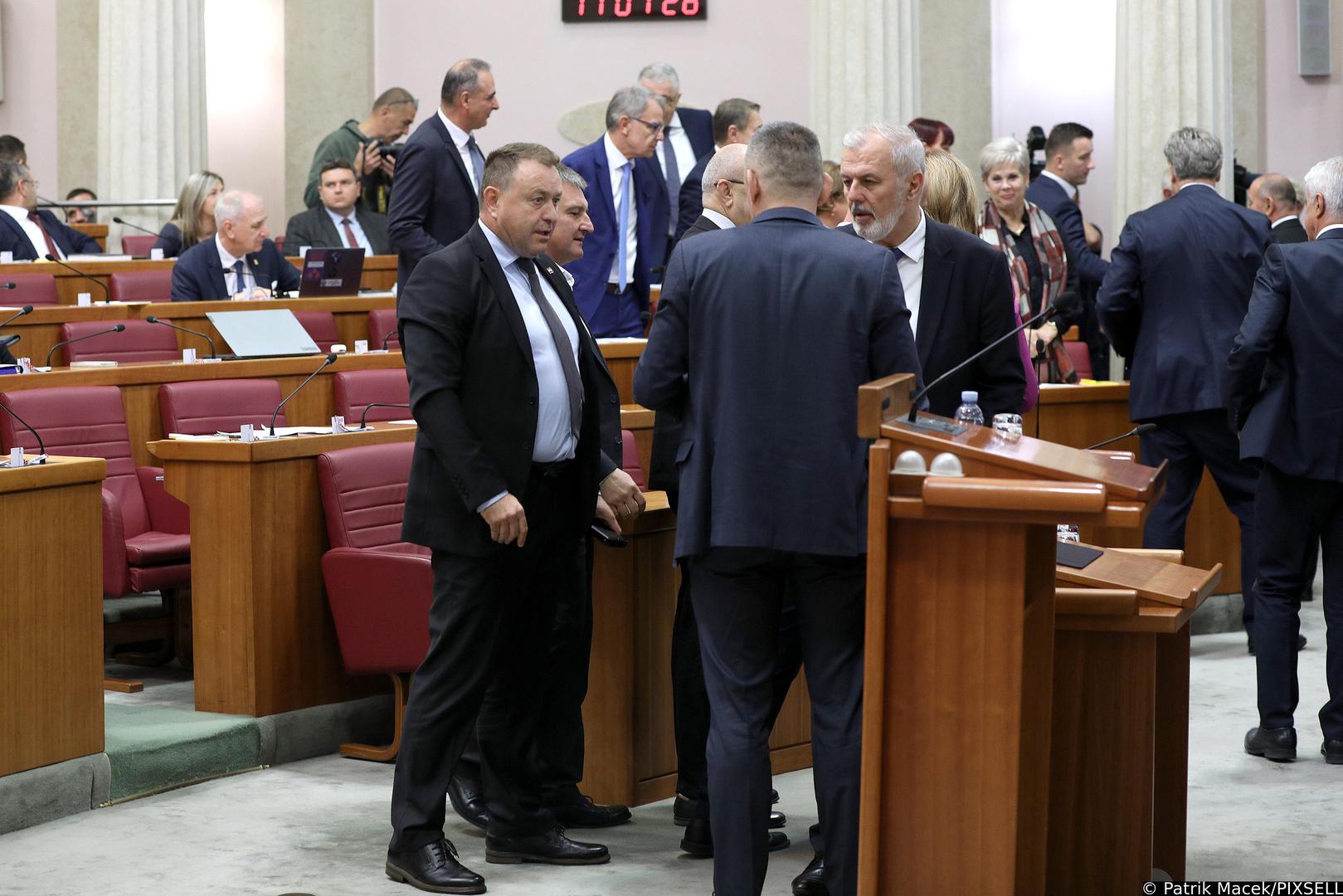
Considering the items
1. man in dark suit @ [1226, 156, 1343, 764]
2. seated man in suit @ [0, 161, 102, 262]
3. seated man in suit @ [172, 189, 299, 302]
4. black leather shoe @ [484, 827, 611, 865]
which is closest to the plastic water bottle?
black leather shoe @ [484, 827, 611, 865]

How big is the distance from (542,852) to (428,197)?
109 inches

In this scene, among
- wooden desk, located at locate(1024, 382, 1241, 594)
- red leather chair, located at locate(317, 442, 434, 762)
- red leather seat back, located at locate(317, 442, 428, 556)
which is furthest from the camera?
wooden desk, located at locate(1024, 382, 1241, 594)

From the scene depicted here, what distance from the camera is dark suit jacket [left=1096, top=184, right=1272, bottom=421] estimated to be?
5.24 m

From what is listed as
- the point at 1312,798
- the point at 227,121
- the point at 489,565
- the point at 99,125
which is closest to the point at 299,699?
the point at 489,565

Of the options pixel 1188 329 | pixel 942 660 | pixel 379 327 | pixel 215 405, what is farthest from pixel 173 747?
pixel 379 327

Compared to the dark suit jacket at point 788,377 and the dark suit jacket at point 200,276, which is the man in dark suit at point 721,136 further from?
the dark suit jacket at point 788,377

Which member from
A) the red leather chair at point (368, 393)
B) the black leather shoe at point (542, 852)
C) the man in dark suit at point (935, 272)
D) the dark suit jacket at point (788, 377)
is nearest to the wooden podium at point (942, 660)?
the dark suit jacket at point (788, 377)

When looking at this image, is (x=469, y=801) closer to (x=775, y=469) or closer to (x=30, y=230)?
(x=775, y=469)

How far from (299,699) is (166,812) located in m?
0.58

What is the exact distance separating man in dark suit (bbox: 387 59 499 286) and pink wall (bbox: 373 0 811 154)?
588 centimetres

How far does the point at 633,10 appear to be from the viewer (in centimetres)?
1174

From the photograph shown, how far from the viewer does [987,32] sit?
1123 cm

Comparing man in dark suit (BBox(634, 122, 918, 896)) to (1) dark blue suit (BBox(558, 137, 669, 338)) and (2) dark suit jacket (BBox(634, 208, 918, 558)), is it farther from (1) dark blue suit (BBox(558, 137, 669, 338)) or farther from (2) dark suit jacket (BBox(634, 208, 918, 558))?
(1) dark blue suit (BBox(558, 137, 669, 338))

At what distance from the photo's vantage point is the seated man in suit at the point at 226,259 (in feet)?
24.3
